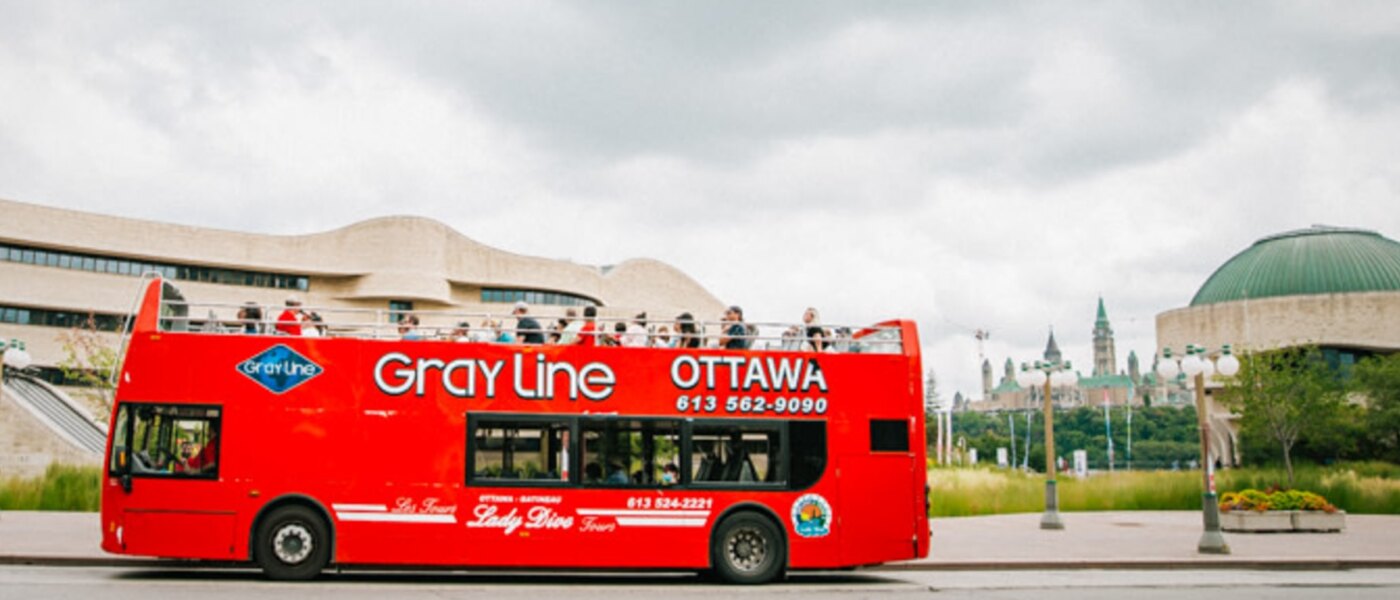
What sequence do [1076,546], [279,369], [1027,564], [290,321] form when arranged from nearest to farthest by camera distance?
[279,369], [290,321], [1027,564], [1076,546]

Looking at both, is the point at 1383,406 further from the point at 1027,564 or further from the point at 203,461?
the point at 203,461

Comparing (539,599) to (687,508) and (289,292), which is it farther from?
(289,292)

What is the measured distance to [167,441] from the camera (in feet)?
44.2

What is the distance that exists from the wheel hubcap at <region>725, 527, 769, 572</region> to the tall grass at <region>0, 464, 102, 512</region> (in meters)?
17.0

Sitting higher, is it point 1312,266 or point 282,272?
point 1312,266

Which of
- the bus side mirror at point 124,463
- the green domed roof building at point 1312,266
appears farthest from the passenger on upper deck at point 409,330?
the green domed roof building at point 1312,266

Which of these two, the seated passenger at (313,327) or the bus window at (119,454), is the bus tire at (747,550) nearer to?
the seated passenger at (313,327)

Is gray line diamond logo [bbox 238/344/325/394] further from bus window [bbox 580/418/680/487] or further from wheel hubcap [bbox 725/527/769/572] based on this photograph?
wheel hubcap [bbox 725/527/769/572]

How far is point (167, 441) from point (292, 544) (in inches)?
80.0

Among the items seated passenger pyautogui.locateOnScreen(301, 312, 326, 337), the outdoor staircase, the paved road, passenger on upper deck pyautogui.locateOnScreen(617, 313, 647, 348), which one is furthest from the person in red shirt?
the outdoor staircase

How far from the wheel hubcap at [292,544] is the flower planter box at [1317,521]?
20621mm

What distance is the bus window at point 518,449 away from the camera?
1388 cm

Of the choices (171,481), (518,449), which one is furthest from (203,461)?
(518,449)

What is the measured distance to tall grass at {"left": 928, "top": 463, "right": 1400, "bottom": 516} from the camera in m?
30.1
